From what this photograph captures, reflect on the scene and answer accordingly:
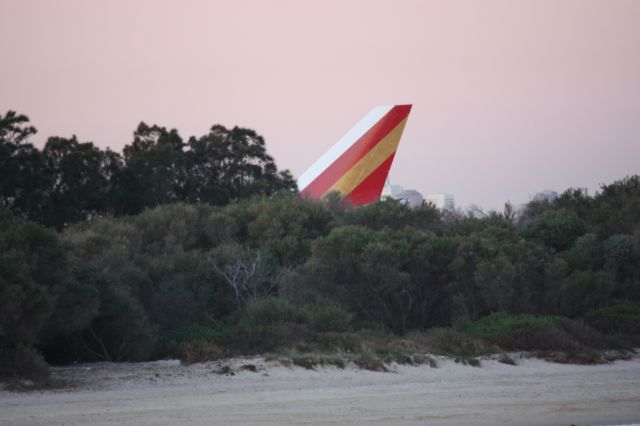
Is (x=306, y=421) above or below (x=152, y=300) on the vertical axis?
below

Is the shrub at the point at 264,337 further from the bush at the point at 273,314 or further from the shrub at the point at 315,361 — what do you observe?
the shrub at the point at 315,361

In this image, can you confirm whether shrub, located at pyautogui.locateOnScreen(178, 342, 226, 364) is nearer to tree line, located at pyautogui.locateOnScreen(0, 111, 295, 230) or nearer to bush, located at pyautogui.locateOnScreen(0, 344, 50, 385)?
bush, located at pyautogui.locateOnScreen(0, 344, 50, 385)

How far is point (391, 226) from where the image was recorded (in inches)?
999

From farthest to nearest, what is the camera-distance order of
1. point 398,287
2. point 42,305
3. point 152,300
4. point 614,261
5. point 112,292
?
point 614,261 → point 398,287 → point 152,300 → point 112,292 → point 42,305

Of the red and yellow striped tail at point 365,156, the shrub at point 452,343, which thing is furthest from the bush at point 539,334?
the red and yellow striped tail at point 365,156

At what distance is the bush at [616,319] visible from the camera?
19.3 meters

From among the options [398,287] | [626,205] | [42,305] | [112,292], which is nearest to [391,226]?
[398,287]

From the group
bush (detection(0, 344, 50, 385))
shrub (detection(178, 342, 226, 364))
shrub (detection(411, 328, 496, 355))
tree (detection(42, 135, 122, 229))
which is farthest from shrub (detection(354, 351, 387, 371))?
tree (detection(42, 135, 122, 229))

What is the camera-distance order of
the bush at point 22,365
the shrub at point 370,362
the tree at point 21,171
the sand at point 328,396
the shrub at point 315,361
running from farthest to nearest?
1. the tree at point 21,171
2. the shrub at point 370,362
3. the shrub at point 315,361
4. the bush at point 22,365
5. the sand at point 328,396

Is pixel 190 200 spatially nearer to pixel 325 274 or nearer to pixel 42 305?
pixel 325 274

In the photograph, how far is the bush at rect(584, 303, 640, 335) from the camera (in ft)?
63.3

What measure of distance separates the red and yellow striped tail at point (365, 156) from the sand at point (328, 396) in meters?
11.1

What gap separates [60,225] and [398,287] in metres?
10.2

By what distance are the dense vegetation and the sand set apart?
69cm
